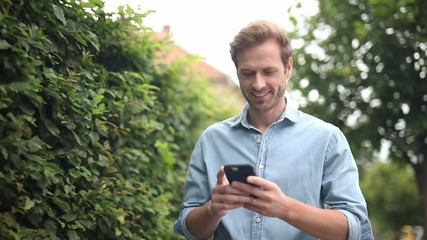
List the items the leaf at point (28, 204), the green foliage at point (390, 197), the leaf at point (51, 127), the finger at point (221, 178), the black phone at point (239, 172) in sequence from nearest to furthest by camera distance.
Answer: the black phone at point (239, 172) < the finger at point (221, 178) < the leaf at point (28, 204) < the leaf at point (51, 127) < the green foliage at point (390, 197)

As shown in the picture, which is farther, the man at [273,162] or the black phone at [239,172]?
the man at [273,162]

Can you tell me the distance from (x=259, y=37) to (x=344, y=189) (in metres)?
0.74

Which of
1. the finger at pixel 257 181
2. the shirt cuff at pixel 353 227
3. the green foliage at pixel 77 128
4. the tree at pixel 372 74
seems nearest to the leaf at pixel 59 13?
the green foliage at pixel 77 128

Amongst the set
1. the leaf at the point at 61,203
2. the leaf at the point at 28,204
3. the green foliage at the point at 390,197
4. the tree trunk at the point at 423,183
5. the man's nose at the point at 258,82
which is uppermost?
the man's nose at the point at 258,82

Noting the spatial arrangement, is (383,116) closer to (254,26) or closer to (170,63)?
(170,63)

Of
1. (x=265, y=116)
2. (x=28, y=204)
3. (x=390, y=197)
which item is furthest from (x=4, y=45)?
(x=390, y=197)

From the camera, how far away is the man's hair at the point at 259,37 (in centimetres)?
278

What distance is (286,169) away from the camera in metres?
2.76

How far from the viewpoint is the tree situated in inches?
281

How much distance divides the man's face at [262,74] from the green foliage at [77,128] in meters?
0.79

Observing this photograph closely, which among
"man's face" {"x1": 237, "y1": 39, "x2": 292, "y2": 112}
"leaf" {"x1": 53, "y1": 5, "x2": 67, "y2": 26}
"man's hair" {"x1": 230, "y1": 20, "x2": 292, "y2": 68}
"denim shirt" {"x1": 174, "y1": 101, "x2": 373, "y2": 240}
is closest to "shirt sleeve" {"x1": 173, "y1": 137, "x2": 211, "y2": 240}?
"denim shirt" {"x1": 174, "y1": 101, "x2": 373, "y2": 240}

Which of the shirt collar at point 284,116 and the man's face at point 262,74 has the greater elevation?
the man's face at point 262,74

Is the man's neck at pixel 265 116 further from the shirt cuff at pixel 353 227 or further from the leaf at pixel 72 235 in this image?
the leaf at pixel 72 235

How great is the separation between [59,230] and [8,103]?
2.43ft
